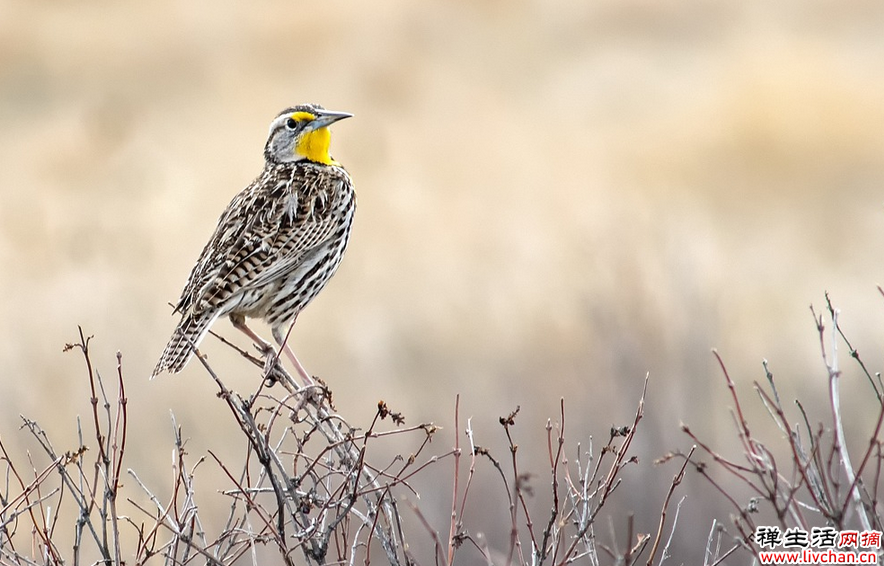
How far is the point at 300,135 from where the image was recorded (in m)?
5.94

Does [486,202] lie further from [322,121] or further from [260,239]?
[260,239]

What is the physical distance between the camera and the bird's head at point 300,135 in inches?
234

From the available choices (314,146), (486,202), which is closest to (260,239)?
(314,146)

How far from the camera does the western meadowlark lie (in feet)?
17.6

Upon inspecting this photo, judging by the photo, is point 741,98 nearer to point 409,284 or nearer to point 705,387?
point 409,284

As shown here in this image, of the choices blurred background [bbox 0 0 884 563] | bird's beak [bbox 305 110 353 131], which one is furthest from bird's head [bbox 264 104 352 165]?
blurred background [bbox 0 0 884 563]

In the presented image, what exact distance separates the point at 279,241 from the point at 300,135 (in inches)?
23.7

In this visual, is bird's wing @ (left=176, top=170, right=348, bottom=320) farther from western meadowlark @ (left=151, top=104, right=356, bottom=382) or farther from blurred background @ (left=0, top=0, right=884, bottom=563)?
blurred background @ (left=0, top=0, right=884, bottom=563)

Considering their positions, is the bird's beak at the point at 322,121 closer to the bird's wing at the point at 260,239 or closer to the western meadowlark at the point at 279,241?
the western meadowlark at the point at 279,241

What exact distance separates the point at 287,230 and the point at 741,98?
65.3 ft

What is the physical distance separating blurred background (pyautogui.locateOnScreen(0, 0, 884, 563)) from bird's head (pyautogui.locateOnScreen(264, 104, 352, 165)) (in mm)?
1312

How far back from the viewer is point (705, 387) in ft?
28.6

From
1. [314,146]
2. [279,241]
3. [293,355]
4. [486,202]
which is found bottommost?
[293,355]

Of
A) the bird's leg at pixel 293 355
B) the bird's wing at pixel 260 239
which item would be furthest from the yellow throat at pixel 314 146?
the bird's leg at pixel 293 355
